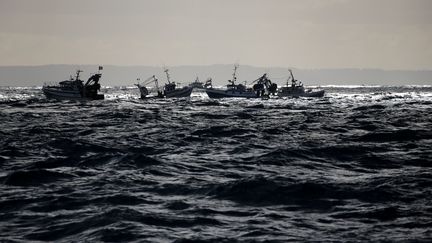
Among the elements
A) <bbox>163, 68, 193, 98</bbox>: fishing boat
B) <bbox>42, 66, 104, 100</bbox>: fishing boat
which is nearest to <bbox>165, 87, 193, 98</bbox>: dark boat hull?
<bbox>163, 68, 193, 98</bbox>: fishing boat

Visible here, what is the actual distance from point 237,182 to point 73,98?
78506mm

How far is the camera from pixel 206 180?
15.5 m

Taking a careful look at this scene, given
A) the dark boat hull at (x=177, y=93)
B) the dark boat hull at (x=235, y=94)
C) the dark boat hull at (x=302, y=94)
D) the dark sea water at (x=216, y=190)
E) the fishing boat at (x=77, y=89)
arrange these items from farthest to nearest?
the dark boat hull at (x=302, y=94), the dark boat hull at (x=177, y=93), the dark boat hull at (x=235, y=94), the fishing boat at (x=77, y=89), the dark sea water at (x=216, y=190)

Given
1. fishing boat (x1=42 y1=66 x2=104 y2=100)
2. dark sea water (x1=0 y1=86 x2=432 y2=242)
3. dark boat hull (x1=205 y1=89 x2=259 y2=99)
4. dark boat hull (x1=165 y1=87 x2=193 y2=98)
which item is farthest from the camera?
dark boat hull (x1=165 y1=87 x2=193 y2=98)

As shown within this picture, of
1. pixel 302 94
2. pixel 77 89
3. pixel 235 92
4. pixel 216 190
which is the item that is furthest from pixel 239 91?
pixel 216 190

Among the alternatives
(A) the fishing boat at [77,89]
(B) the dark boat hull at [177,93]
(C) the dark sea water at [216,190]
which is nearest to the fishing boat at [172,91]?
(B) the dark boat hull at [177,93]

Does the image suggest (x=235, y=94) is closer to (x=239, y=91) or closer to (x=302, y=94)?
(x=239, y=91)

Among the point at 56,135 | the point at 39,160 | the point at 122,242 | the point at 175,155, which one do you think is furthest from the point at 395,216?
the point at 56,135

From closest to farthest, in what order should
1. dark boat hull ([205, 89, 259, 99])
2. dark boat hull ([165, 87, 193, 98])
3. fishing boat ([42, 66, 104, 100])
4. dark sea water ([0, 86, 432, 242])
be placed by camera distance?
dark sea water ([0, 86, 432, 242]) < fishing boat ([42, 66, 104, 100]) < dark boat hull ([205, 89, 259, 99]) < dark boat hull ([165, 87, 193, 98])

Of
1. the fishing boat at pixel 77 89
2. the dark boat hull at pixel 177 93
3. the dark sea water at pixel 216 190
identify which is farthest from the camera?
the dark boat hull at pixel 177 93

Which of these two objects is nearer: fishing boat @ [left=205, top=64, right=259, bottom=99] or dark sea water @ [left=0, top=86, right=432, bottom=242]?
dark sea water @ [left=0, top=86, right=432, bottom=242]

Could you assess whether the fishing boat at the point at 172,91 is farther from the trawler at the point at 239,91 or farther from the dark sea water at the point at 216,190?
the dark sea water at the point at 216,190

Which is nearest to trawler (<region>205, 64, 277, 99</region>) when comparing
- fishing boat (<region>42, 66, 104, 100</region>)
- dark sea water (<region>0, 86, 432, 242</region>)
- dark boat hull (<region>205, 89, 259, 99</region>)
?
dark boat hull (<region>205, 89, 259, 99</region>)

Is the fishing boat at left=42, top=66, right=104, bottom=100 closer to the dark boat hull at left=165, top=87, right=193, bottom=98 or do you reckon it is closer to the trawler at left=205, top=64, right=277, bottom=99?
the dark boat hull at left=165, top=87, right=193, bottom=98
